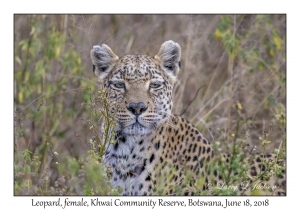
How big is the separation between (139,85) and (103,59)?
55cm

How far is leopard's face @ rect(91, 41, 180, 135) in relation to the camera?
6977 mm

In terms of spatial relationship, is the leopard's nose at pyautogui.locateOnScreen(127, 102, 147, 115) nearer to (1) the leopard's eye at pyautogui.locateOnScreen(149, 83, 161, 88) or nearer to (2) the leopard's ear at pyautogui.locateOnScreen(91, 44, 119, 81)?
(1) the leopard's eye at pyautogui.locateOnScreen(149, 83, 161, 88)

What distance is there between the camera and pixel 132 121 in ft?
22.8

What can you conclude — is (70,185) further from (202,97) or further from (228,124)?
(202,97)

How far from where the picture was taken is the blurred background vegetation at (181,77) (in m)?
9.78

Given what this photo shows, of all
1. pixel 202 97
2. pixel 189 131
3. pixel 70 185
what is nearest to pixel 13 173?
pixel 70 185

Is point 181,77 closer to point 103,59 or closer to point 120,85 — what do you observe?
point 103,59

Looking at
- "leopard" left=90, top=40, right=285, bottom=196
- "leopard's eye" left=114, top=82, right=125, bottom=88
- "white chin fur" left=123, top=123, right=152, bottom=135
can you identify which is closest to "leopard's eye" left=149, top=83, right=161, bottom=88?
"leopard" left=90, top=40, right=285, bottom=196

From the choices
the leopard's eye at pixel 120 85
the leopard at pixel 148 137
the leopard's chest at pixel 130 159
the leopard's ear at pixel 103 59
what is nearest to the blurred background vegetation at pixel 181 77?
the leopard's ear at pixel 103 59

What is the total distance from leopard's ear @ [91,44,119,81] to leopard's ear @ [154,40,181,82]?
0.44 meters

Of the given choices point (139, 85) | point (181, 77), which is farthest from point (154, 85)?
point (181, 77)

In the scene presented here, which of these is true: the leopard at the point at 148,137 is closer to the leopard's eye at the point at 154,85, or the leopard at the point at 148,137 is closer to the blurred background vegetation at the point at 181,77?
the leopard's eye at the point at 154,85

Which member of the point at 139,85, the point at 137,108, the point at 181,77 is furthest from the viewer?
the point at 181,77

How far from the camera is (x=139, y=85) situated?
282 inches
